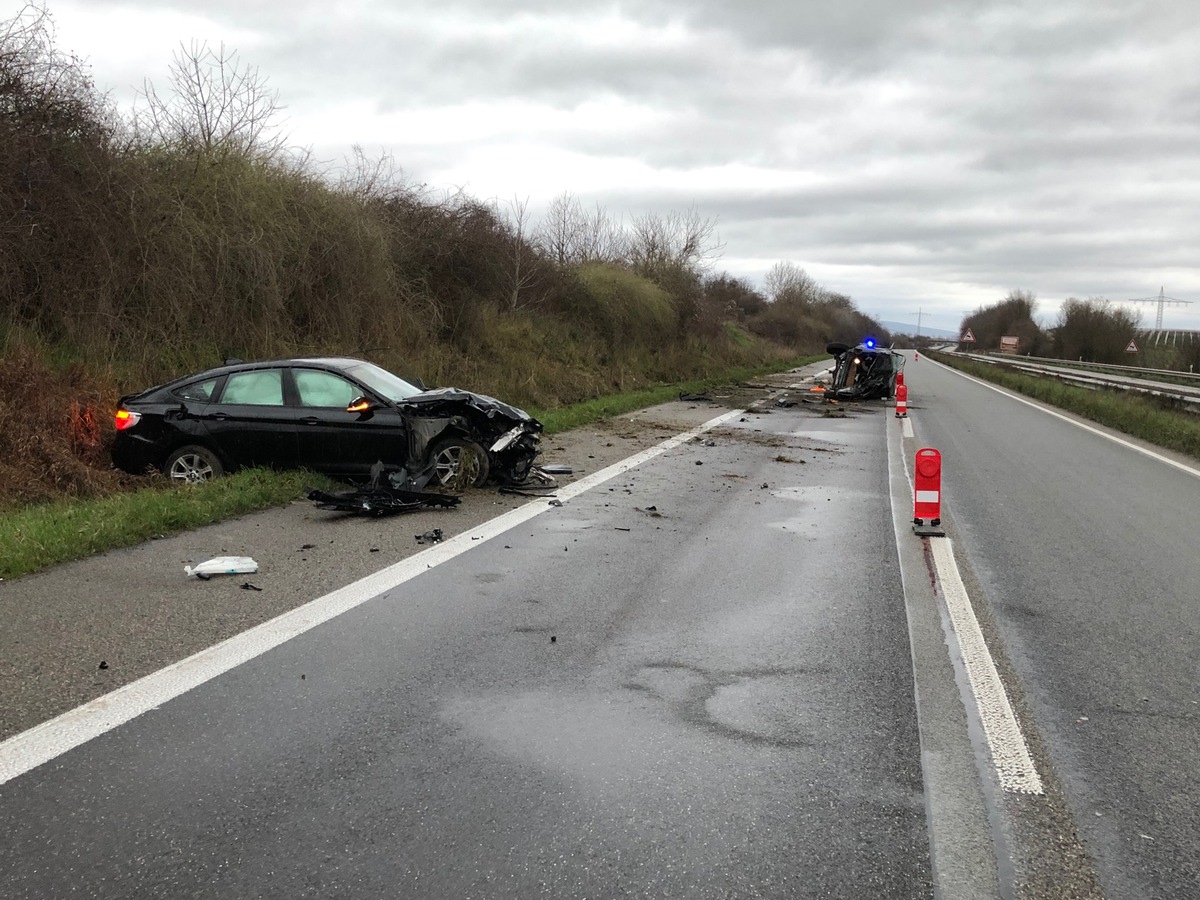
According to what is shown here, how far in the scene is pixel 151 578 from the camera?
6375 mm

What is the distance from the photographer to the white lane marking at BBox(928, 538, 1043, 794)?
3.62 m

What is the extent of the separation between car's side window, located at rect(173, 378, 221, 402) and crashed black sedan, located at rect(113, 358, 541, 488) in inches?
0.4

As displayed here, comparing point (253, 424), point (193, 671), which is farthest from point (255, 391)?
point (193, 671)

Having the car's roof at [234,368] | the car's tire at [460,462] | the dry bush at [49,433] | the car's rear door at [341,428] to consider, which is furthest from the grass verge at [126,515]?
the car's tire at [460,462]

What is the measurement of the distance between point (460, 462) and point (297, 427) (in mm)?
1709

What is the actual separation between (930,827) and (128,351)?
13.4 m

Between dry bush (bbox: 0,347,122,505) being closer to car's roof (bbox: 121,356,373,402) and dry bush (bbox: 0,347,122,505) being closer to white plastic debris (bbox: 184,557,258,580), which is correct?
car's roof (bbox: 121,356,373,402)

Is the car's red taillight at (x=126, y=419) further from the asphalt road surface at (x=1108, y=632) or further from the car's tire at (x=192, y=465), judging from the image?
the asphalt road surface at (x=1108, y=632)

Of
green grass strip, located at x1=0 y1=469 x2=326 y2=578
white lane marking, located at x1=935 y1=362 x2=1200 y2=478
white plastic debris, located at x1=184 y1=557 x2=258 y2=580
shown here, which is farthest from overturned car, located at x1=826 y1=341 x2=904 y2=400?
white plastic debris, located at x1=184 y1=557 x2=258 y2=580

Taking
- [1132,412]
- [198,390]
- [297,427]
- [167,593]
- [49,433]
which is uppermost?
[198,390]

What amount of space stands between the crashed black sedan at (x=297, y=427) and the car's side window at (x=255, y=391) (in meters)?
0.01

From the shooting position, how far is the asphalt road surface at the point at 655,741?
9.70ft

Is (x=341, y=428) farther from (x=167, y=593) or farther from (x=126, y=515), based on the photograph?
(x=167, y=593)

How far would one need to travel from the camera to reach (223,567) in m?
6.50
